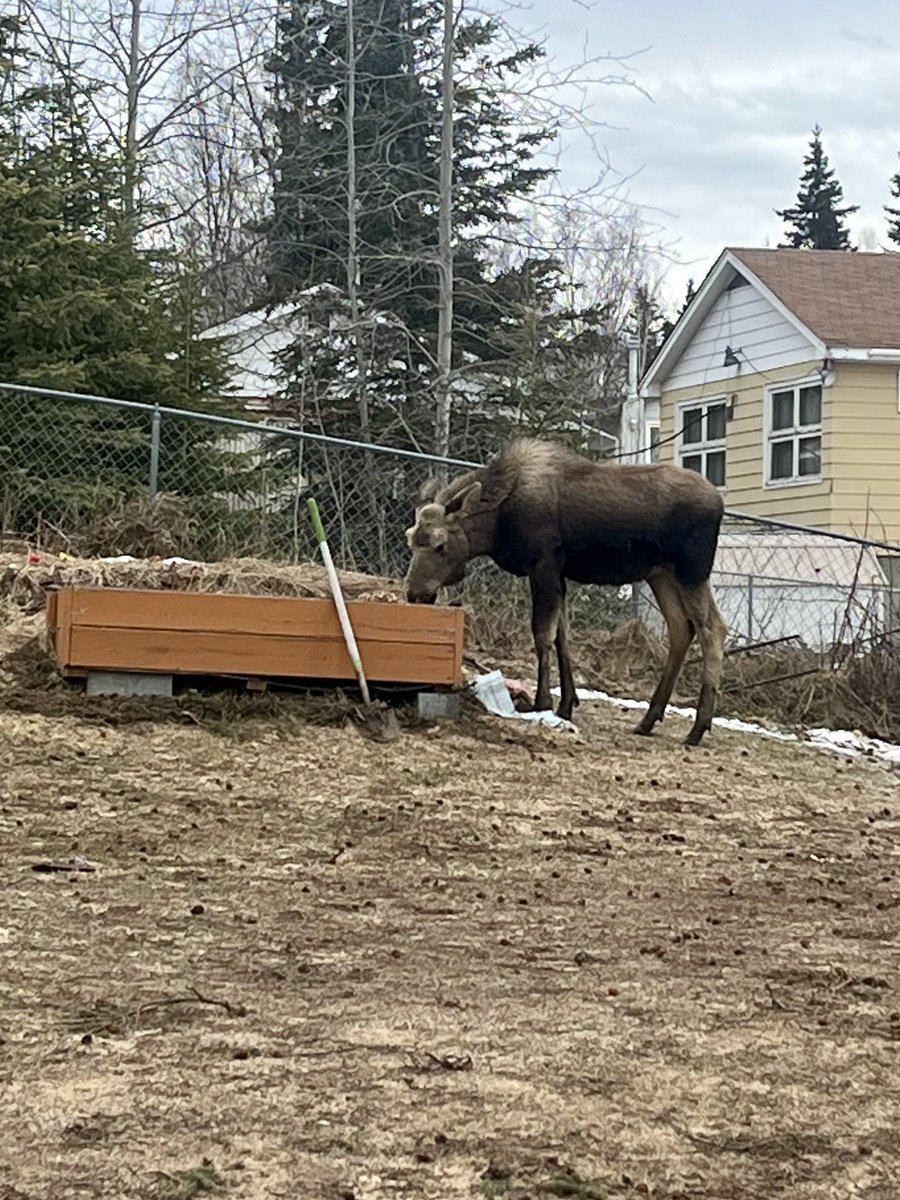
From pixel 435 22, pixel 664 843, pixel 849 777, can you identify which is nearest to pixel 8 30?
pixel 435 22

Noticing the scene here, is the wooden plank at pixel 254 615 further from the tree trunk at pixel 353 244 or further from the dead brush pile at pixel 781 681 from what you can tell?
the tree trunk at pixel 353 244

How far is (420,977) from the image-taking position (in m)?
3.96

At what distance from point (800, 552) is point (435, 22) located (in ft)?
27.4

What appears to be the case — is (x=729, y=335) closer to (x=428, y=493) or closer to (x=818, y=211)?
(x=428, y=493)

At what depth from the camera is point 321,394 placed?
20.6m

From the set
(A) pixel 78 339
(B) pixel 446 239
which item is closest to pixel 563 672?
(A) pixel 78 339

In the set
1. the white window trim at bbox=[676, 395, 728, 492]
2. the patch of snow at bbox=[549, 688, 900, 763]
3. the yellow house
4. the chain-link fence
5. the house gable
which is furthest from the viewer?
the white window trim at bbox=[676, 395, 728, 492]

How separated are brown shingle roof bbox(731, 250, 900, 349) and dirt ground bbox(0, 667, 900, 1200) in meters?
14.1

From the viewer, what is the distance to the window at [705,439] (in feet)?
74.9

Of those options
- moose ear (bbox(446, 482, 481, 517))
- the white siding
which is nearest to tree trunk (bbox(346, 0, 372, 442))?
the white siding

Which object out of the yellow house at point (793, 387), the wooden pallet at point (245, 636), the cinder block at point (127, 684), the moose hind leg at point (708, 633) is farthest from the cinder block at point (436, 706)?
the yellow house at point (793, 387)

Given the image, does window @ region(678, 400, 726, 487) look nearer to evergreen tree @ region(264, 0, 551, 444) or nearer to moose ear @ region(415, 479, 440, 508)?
evergreen tree @ region(264, 0, 551, 444)

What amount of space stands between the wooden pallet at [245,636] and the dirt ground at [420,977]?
35 centimetres

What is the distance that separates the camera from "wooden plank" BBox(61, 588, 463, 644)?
25.1 ft
